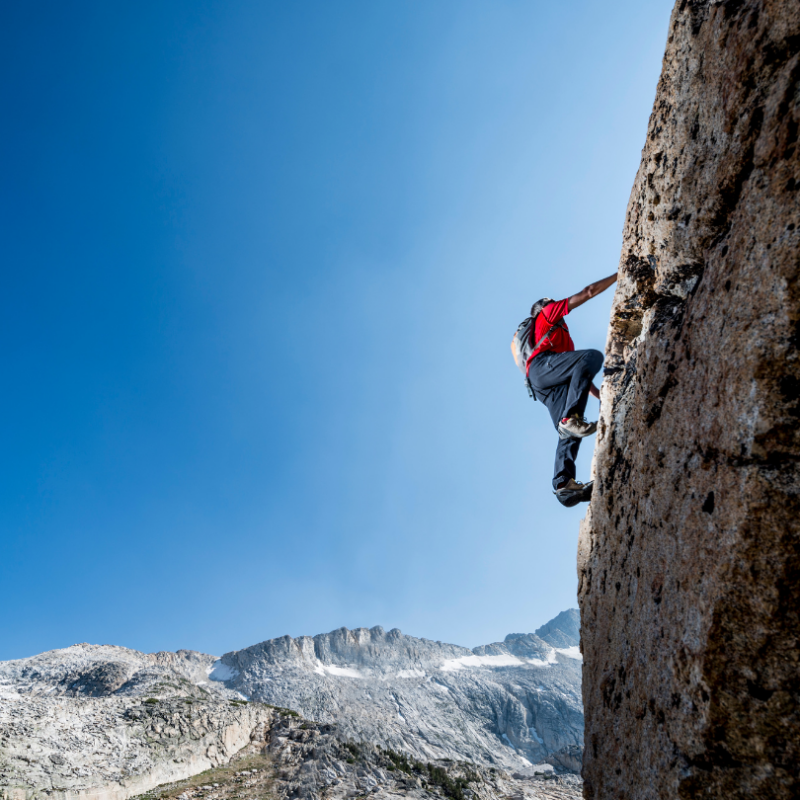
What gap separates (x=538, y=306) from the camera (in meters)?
4.67

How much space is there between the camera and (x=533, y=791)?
2495 cm

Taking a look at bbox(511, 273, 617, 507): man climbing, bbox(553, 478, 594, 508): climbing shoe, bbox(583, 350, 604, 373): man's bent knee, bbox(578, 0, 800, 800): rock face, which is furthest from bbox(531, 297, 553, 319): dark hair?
bbox(553, 478, 594, 508): climbing shoe

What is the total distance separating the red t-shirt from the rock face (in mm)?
1078

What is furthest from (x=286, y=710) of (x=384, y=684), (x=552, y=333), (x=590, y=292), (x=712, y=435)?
(x=384, y=684)

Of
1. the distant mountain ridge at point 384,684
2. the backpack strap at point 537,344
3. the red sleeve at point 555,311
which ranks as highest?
the red sleeve at point 555,311

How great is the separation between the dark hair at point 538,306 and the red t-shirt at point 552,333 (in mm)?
38

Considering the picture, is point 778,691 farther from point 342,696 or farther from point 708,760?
point 342,696

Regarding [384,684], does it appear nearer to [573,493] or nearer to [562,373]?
[573,493]

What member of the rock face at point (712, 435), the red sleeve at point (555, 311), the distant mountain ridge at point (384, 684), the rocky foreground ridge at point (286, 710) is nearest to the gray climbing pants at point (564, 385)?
the red sleeve at point (555, 311)

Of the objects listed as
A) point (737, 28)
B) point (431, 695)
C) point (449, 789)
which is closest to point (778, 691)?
point (737, 28)

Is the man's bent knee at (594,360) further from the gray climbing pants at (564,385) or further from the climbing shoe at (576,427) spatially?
the climbing shoe at (576,427)

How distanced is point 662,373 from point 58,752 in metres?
21.0

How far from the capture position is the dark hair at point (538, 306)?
15.0 feet

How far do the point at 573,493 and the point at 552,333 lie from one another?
159cm
